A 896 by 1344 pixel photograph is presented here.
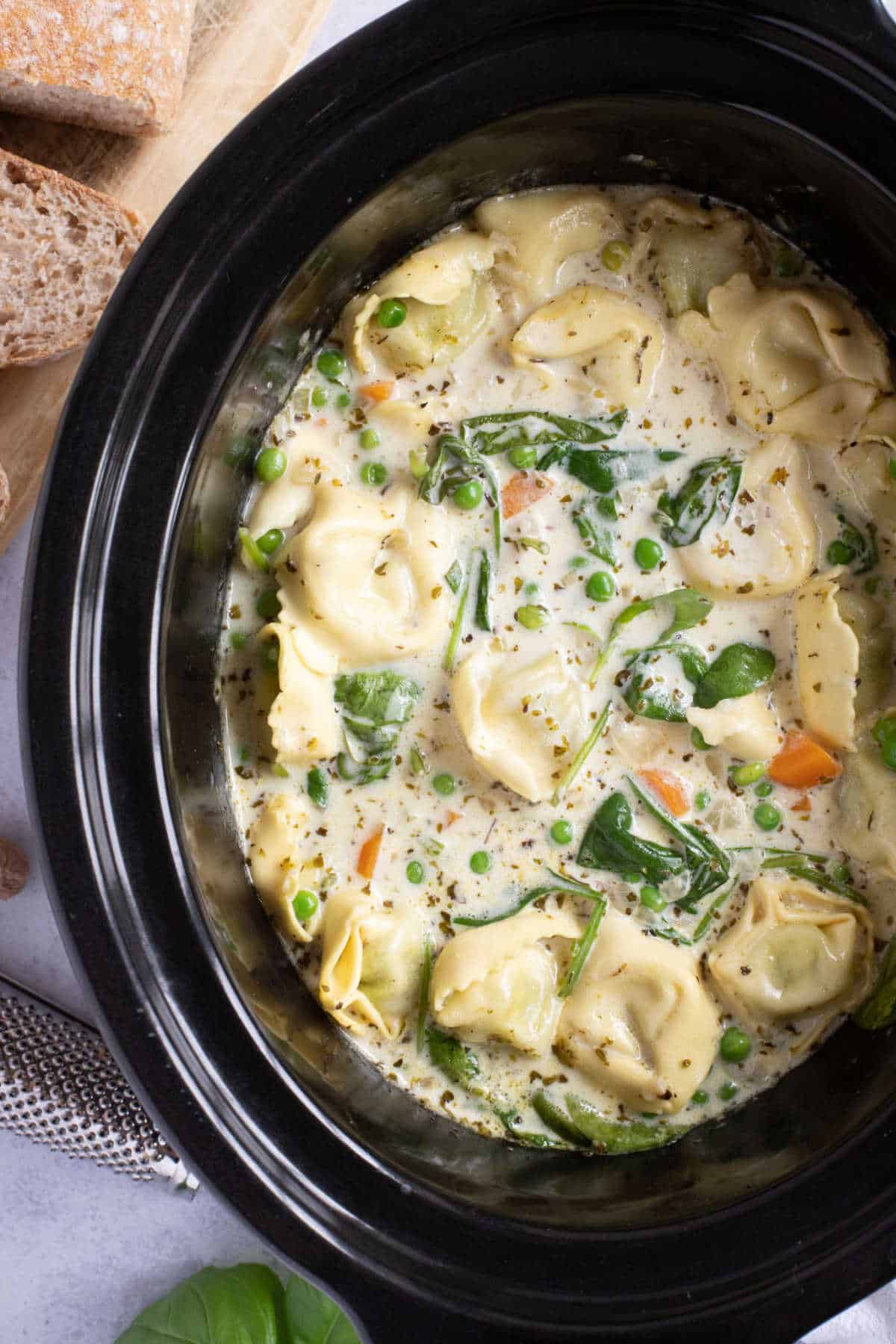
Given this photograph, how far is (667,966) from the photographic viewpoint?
2.96m

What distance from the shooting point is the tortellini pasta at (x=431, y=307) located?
2857 mm

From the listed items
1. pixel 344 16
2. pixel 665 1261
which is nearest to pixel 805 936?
pixel 665 1261

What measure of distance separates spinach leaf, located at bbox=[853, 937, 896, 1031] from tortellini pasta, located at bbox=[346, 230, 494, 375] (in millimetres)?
1792

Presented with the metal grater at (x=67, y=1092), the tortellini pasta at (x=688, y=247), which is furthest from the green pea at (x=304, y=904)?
the tortellini pasta at (x=688, y=247)

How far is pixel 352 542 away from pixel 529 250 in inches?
31.7

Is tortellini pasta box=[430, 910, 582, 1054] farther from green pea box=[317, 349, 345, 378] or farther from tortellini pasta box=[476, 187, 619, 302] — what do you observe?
tortellini pasta box=[476, 187, 619, 302]

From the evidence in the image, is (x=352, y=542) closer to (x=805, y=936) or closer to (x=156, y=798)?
(x=156, y=798)

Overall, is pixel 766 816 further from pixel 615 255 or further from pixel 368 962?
pixel 615 255

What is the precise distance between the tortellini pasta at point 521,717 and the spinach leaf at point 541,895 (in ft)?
0.70

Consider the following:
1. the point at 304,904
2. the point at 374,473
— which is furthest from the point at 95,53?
the point at 304,904

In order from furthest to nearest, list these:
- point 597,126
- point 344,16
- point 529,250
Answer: point 344,16 < point 529,250 < point 597,126

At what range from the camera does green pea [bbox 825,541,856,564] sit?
117 inches

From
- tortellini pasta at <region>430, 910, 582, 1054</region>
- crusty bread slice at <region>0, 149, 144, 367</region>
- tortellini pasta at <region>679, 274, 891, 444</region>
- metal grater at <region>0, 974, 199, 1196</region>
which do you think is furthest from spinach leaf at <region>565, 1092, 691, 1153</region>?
crusty bread slice at <region>0, 149, 144, 367</region>

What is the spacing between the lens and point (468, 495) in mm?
2877
